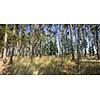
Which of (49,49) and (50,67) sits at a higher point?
(49,49)

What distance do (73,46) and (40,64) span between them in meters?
0.42

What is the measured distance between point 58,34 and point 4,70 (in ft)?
2.41

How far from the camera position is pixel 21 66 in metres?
2.92

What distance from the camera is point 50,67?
2924mm

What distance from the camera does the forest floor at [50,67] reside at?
2.90m

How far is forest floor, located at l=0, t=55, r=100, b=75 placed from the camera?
290cm

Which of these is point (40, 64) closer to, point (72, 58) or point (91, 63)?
point (72, 58)
